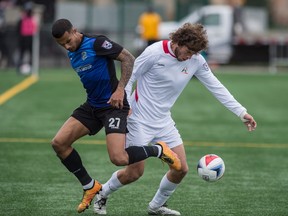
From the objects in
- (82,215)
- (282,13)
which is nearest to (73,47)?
(82,215)

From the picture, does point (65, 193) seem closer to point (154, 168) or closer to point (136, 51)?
point (154, 168)

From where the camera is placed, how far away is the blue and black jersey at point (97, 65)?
874 cm

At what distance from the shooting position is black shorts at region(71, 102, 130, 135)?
28.6 ft

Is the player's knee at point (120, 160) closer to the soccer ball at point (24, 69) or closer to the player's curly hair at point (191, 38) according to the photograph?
the player's curly hair at point (191, 38)

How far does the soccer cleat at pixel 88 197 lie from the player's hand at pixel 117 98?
2.78ft

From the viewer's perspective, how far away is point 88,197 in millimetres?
8820

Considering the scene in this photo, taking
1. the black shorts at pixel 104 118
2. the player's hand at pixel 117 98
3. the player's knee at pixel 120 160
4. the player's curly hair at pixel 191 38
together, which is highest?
the player's curly hair at pixel 191 38

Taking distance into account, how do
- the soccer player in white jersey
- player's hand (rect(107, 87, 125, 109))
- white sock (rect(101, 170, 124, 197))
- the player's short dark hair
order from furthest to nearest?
white sock (rect(101, 170, 124, 197)), the soccer player in white jersey, player's hand (rect(107, 87, 125, 109)), the player's short dark hair

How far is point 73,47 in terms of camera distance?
8641mm

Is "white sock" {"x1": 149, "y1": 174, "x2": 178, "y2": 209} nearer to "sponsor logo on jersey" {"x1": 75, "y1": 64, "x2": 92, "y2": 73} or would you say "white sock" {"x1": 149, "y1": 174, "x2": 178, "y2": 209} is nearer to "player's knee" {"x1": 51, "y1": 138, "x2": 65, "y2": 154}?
"player's knee" {"x1": 51, "y1": 138, "x2": 65, "y2": 154}

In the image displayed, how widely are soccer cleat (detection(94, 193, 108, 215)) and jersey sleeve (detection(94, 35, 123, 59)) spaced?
142 centimetres

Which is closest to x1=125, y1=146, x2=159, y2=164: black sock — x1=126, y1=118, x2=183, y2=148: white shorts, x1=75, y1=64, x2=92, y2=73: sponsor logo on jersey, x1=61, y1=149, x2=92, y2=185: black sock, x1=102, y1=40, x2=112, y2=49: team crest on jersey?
x1=126, y1=118, x2=183, y2=148: white shorts

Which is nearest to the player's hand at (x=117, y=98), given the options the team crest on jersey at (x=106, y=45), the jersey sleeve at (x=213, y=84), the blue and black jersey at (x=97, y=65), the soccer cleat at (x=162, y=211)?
the blue and black jersey at (x=97, y=65)

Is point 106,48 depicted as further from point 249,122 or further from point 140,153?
point 249,122
